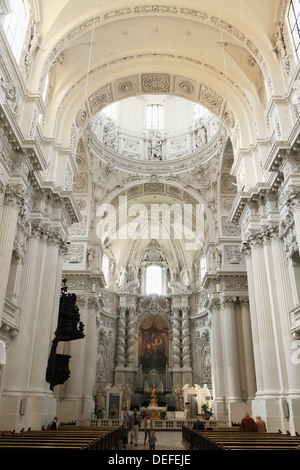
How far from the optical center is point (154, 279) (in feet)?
120

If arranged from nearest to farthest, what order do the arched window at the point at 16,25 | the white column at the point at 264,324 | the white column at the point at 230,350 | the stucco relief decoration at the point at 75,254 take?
the arched window at the point at 16,25
the white column at the point at 264,324
the white column at the point at 230,350
the stucco relief decoration at the point at 75,254

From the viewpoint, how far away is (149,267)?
37000 mm

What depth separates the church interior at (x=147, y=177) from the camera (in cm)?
1220

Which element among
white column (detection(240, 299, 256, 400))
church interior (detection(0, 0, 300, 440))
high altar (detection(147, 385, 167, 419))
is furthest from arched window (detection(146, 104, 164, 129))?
high altar (detection(147, 385, 167, 419))

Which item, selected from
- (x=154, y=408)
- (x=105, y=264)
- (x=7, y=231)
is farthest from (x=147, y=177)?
(x=7, y=231)

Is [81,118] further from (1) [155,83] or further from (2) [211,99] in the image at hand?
(2) [211,99]

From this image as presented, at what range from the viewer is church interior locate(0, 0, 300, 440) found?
40.0ft

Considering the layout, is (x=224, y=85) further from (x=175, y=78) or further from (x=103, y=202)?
(x=103, y=202)

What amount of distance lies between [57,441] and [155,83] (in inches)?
671

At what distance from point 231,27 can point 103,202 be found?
545 inches

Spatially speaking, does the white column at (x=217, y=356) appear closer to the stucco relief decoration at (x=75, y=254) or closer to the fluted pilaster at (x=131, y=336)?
the stucco relief decoration at (x=75, y=254)

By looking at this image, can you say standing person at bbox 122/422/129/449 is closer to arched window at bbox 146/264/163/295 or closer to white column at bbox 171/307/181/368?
white column at bbox 171/307/181/368

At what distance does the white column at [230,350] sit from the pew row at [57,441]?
9847 millimetres

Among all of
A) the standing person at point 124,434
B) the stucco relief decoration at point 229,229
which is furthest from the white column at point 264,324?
the stucco relief decoration at point 229,229
